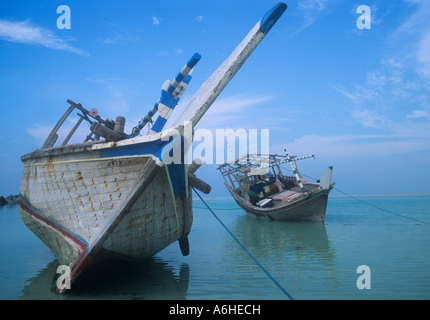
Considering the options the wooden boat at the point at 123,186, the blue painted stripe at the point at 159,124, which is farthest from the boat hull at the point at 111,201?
the blue painted stripe at the point at 159,124

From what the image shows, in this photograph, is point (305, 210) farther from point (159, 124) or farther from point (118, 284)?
point (118, 284)

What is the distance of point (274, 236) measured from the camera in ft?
38.7

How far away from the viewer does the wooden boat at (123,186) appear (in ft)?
15.0

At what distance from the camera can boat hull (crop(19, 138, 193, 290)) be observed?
473cm

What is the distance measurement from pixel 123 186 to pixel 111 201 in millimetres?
350

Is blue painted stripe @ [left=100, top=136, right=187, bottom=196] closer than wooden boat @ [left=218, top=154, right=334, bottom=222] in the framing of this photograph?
Yes

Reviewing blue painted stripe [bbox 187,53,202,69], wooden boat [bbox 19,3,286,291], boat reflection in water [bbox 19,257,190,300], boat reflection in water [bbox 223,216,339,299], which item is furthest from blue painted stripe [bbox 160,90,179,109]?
boat reflection in water [bbox 223,216,339,299]

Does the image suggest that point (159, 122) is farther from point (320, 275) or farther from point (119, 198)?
point (320, 275)

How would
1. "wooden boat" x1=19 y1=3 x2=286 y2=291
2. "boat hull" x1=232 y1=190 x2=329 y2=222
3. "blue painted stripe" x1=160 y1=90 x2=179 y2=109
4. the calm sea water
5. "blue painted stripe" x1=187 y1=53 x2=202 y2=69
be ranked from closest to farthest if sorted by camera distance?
1. "wooden boat" x1=19 y1=3 x2=286 y2=291
2. the calm sea water
3. "blue painted stripe" x1=187 y1=53 x2=202 y2=69
4. "blue painted stripe" x1=160 y1=90 x2=179 y2=109
5. "boat hull" x1=232 y1=190 x2=329 y2=222

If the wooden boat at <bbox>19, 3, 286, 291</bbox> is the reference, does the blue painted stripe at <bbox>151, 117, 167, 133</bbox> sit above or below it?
above

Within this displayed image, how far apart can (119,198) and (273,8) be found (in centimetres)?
406

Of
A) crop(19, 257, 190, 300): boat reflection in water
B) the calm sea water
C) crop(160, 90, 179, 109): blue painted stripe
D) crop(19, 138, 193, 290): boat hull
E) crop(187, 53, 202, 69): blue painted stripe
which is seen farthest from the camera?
crop(160, 90, 179, 109): blue painted stripe

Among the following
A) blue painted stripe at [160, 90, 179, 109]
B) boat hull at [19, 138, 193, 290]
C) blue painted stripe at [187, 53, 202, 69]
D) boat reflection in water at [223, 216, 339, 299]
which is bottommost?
boat reflection in water at [223, 216, 339, 299]

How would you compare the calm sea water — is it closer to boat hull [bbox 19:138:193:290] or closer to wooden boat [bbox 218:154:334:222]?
boat hull [bbox 19:138:193:290]
